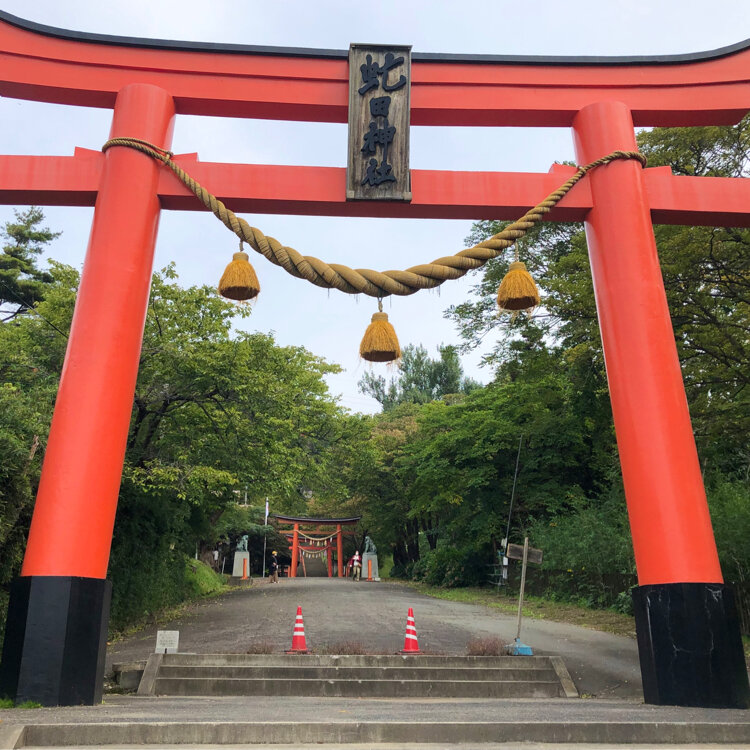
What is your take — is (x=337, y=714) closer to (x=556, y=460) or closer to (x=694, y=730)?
(x=694, y=730)

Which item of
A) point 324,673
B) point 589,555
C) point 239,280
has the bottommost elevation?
point 324,673

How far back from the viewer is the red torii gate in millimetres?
4641

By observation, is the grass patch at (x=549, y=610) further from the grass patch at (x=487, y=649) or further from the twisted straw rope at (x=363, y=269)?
the twisted straw rope at (x=363, y=269)

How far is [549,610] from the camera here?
14.9 meters

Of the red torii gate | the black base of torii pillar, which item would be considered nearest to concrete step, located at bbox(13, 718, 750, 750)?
the black base of torii pillar

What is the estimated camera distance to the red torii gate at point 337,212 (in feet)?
15.2

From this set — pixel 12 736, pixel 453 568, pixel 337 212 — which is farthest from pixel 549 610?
pixel 12 736

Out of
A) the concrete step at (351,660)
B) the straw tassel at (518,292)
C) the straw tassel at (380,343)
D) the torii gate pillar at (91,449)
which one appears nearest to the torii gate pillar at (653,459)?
the straw tassel at (518,292)

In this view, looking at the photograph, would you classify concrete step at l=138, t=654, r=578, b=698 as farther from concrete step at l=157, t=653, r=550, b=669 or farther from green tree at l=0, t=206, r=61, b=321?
green tree at l=0, t=206, r=61, b=321

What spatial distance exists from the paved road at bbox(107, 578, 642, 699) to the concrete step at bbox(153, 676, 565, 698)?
5.01 ft

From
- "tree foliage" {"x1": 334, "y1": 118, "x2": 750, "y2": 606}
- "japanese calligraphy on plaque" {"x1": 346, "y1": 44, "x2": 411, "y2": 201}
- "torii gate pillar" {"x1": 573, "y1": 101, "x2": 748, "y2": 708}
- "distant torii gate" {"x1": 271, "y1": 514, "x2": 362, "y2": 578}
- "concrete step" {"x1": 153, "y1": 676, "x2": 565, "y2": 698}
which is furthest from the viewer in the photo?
"distant torii gate" {"x1": 271, "y1": 514, "x2": 362, "y2": 578}

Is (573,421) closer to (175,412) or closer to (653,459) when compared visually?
(175,412)

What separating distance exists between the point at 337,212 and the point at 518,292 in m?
1.81

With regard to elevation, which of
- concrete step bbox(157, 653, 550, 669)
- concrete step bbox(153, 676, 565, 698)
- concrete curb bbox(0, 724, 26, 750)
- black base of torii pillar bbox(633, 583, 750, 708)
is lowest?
concrete step bbox(153, 676, 565, 698)
